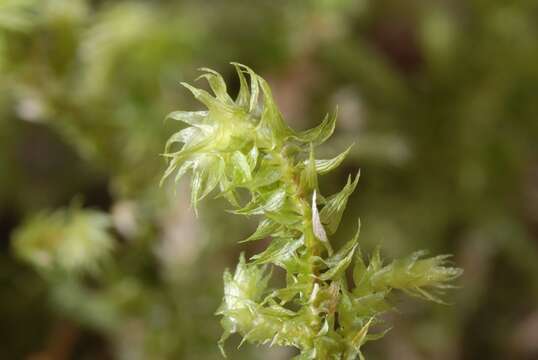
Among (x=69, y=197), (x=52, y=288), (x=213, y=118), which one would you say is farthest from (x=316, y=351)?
(x=69, y=197)

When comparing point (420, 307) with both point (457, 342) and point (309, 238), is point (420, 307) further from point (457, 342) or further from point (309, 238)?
point (309, 238)

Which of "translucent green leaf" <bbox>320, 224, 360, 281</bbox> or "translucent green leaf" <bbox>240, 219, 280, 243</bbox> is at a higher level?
"translucent green leaf" <bbox>240, 219, 280, 243</bbox>

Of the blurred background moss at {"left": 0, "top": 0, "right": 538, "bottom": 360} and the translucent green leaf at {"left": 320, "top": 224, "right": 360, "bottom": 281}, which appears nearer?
the translucent green leaf at {"left": 320, "top": 224, "right": 360, "bottom": 281}

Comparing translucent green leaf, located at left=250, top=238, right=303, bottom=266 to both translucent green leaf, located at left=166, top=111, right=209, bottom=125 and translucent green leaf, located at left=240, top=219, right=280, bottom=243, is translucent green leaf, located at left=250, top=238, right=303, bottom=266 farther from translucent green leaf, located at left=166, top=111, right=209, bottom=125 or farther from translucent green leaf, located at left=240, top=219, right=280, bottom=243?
translucent green leaf, located at left=166, top=111, right=209, bottom=125

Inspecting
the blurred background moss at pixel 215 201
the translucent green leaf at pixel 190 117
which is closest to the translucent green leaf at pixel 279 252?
the translucent green leaf at pixel 190 117

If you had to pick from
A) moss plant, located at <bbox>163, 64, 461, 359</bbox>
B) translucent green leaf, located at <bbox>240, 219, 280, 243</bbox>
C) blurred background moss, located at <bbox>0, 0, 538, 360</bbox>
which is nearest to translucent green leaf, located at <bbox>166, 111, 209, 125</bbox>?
moss plant, located at <bbox>163, 64, 461, 359</bbox>

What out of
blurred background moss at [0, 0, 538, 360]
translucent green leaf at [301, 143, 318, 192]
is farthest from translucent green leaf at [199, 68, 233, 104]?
blurred background moss at [0, 0, 538, 360]

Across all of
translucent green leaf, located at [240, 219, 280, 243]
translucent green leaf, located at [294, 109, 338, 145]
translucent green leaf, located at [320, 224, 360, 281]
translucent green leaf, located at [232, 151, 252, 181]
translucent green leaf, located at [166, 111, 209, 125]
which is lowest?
translucent green leaf, located at [320, 224, 360, 281]

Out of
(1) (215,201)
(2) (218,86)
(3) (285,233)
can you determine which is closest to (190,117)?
(2) (218,86)
